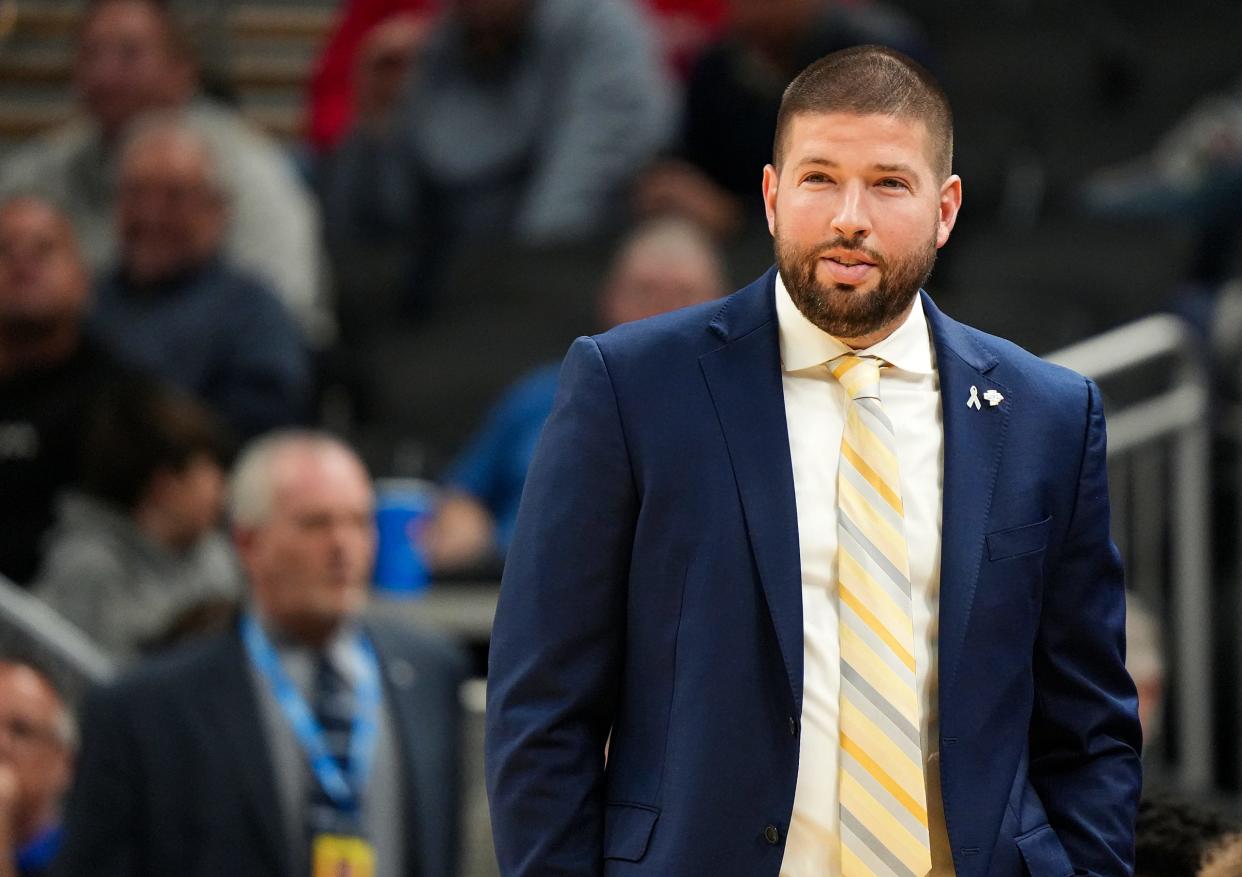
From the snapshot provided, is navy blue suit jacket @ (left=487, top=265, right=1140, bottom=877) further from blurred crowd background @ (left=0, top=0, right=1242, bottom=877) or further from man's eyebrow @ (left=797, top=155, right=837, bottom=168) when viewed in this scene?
blurred crowd background @ (left=0, top=0, right=1242, bottom=877)

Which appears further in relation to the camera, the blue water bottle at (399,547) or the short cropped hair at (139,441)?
the blue water bottle at (399,547)

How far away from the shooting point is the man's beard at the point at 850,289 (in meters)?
2.16

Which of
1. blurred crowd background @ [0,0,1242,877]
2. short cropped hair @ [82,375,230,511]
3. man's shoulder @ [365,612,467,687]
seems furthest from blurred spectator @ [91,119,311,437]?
man's shoulder @ [365,612,467,687]

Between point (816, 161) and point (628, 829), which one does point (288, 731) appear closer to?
point (628, 829)

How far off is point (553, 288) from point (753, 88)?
0.96 metres

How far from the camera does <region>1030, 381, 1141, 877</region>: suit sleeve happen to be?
227 centimetres

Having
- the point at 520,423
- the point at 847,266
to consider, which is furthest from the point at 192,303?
the point at 847,266

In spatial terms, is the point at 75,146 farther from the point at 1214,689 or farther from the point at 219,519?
the point at 1214,689

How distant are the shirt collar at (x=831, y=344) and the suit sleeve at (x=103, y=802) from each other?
115 inches

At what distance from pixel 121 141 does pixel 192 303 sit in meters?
1.17

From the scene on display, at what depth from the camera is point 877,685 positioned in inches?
85.6

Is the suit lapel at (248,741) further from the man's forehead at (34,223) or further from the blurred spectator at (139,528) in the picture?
the man's forehead at (34,223)

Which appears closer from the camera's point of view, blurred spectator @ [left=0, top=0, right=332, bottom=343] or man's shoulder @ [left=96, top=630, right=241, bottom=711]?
man's shoulder @ [left=96, top=630, right=241, bottom=711]

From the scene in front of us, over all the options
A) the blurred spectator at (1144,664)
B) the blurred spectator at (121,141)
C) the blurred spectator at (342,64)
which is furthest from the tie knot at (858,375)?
the blurred spectator at (342,64)
